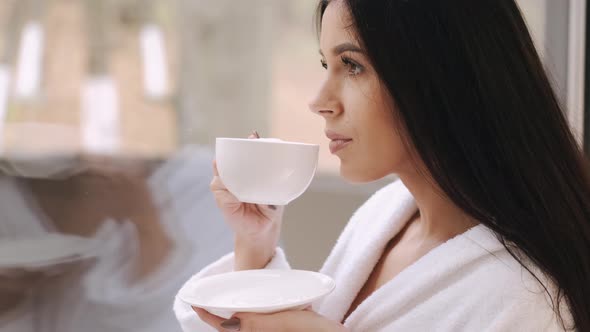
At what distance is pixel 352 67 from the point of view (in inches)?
30.3

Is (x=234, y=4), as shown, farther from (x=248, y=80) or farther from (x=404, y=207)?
(x=404, y=207)

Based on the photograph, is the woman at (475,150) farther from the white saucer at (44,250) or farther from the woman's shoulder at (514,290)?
the white saucer at (44,250)

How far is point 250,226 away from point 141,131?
1.19 m

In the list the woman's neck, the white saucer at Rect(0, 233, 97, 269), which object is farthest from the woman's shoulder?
the white saucer at Rect(0, 233, 97, 269)

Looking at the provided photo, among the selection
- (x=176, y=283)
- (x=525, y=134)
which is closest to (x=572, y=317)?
(x=525, y=134)

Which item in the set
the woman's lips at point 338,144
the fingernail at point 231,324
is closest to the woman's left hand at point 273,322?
the fingernail at point 231,324

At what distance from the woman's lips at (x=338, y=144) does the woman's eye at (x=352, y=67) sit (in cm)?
9

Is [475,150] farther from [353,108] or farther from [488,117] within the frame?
[353,108]

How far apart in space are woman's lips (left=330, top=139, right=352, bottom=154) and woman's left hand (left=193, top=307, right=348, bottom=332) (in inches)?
9.1

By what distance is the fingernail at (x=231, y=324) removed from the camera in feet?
2.11

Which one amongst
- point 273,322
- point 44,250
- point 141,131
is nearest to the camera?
point 273,322

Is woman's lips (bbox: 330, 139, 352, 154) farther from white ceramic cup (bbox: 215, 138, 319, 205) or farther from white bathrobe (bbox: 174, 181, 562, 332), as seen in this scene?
white bathrobe (bbox: 174, 181, 562, 332)

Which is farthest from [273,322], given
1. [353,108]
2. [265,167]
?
[353,108]

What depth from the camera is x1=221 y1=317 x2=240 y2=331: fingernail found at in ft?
2.11
